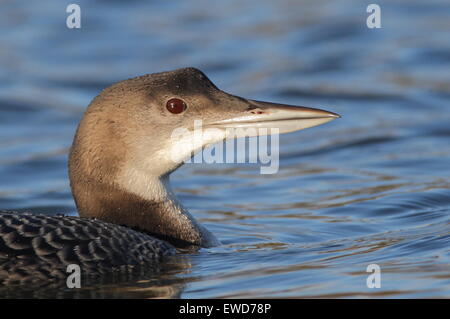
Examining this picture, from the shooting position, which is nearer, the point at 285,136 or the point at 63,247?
the point at 63,247

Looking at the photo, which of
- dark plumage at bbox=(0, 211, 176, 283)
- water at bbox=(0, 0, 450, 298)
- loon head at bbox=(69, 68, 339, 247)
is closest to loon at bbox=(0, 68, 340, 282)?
loon head at bbox=(69, 68, 339, 247)

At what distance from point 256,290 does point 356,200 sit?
3.21 m

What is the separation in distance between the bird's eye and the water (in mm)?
970

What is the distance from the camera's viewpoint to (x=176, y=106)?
7738 millimetres

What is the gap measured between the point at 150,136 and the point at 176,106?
27 cm

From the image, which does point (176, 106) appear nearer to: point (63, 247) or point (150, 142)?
point (150, 142)

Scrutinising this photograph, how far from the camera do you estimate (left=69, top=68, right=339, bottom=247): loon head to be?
760 centimetres

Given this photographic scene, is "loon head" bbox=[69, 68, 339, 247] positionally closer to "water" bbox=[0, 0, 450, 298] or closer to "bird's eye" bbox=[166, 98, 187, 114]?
"bird's eye" bbox=[166, 98, 187, 114]

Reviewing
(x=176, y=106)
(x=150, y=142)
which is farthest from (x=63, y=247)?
(x=176, y=106)

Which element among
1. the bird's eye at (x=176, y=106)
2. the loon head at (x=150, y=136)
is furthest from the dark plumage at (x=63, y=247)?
the bird's eye at (x=176, y=106)

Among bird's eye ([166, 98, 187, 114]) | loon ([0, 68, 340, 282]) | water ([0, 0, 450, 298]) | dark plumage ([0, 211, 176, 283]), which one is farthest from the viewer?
bird's eye ([166, 98, 187, 114])

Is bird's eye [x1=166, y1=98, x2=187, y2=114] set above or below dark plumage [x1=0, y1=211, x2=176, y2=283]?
above
